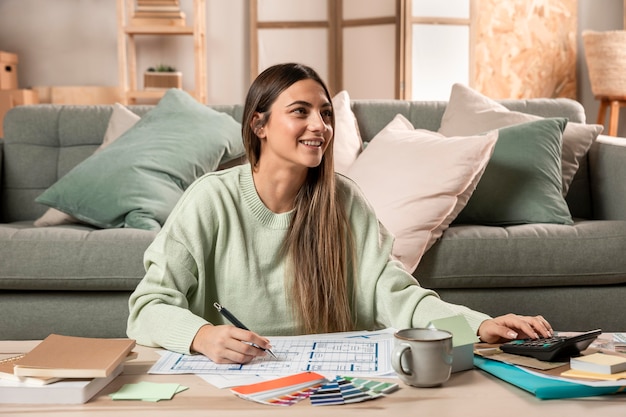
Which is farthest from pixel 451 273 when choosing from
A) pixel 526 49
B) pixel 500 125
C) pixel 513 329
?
pixel 526 49

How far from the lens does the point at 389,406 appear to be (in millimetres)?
1041

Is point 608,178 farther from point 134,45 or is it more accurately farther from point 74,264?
point 134,45

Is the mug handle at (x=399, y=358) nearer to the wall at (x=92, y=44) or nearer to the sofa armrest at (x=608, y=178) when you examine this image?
the sofa armrest at (x=608, y=178)

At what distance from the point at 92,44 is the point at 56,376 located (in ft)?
15.9

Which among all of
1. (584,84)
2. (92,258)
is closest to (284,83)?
(92,258)

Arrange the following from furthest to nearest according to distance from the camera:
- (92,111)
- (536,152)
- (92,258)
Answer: (92,111) < (536,152) < (92,258)

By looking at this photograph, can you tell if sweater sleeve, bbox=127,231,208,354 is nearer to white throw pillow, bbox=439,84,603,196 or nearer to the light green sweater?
the light green sweater

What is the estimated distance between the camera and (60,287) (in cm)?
252

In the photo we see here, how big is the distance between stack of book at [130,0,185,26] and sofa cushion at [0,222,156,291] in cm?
289

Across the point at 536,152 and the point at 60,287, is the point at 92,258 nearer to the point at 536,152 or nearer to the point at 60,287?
the point at 60,287

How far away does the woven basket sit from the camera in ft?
16.4

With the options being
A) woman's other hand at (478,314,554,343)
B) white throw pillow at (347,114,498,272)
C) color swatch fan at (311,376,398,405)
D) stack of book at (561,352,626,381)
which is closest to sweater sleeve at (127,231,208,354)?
color swatch fan at (311,376,398,405)

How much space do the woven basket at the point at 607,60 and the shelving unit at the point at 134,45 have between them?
7.73 feet

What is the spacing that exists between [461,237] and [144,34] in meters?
3.33
